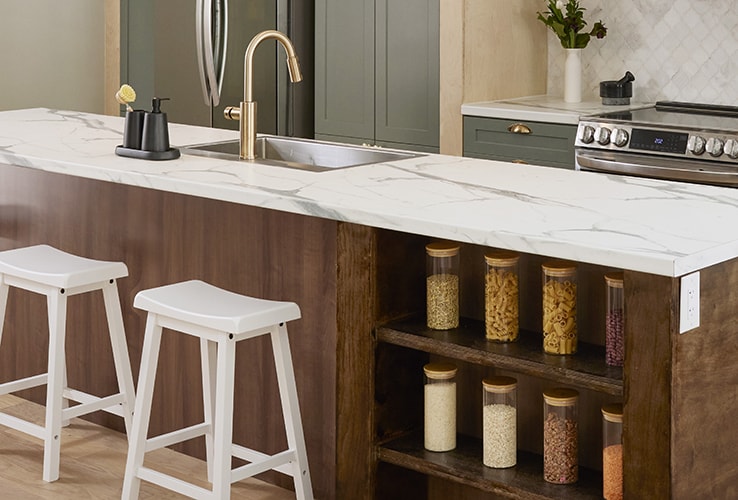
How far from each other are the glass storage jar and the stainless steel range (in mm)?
2057

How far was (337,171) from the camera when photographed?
11.0 ft

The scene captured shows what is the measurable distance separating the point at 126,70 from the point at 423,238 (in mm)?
3748

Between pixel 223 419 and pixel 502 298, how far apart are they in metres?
0.77

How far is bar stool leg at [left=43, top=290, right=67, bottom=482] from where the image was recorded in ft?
11.1

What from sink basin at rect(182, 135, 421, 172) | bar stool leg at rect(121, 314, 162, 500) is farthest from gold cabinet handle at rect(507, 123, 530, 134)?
bar stool leg at rect(121, 314, 162, 500)

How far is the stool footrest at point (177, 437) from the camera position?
3172 millimetres

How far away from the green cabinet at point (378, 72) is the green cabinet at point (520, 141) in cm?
26

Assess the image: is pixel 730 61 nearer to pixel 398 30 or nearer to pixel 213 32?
pixel 398 30

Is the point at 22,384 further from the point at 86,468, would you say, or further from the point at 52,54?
the point at 52,54

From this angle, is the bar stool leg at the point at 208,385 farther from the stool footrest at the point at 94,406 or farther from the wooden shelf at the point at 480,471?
the wooden shelf at the point at 480,471

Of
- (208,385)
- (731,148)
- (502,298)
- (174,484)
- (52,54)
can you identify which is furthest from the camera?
(52,54)

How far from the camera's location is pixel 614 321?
264 cm

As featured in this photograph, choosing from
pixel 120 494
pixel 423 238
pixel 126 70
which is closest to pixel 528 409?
pixel 423 238

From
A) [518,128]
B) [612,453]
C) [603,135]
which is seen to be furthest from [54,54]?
[612,453]
